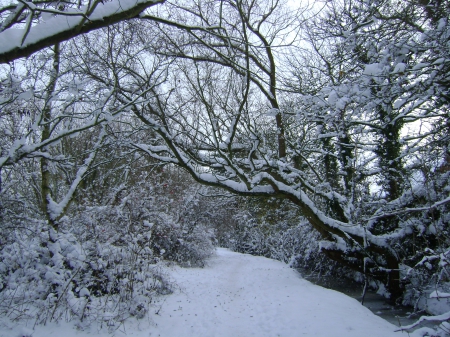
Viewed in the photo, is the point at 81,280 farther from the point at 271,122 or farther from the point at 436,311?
the point at 271,122

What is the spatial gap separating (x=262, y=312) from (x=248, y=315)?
1.13 feet

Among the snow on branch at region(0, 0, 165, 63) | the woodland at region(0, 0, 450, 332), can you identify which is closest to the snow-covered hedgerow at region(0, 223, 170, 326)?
the woodland at region(0, 0, 450, 332)

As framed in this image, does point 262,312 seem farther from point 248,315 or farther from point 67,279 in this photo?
point 67,279

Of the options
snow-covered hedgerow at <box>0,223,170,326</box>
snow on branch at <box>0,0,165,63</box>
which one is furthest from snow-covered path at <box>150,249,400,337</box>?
snow on branch at <box>0,0,165,63</box>

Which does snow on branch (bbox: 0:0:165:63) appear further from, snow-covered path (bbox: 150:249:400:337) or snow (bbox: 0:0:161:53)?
snow-covered path (bbox: 150:249:400:337)

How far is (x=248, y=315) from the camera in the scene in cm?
585

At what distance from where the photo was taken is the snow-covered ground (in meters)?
4.50

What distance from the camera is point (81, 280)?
4594 millimetres

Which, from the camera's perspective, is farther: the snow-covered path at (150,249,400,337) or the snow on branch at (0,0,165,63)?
the snow-covered path at (150,249,400,337)

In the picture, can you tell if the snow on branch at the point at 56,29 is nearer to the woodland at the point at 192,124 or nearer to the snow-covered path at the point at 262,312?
the woodland at the point at 192,124

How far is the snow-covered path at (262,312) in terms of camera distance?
4793 millimetres

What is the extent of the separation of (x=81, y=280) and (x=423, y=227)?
21.3 feet

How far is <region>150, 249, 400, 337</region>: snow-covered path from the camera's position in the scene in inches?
189

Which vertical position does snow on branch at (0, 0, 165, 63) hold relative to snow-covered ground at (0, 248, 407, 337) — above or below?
above
